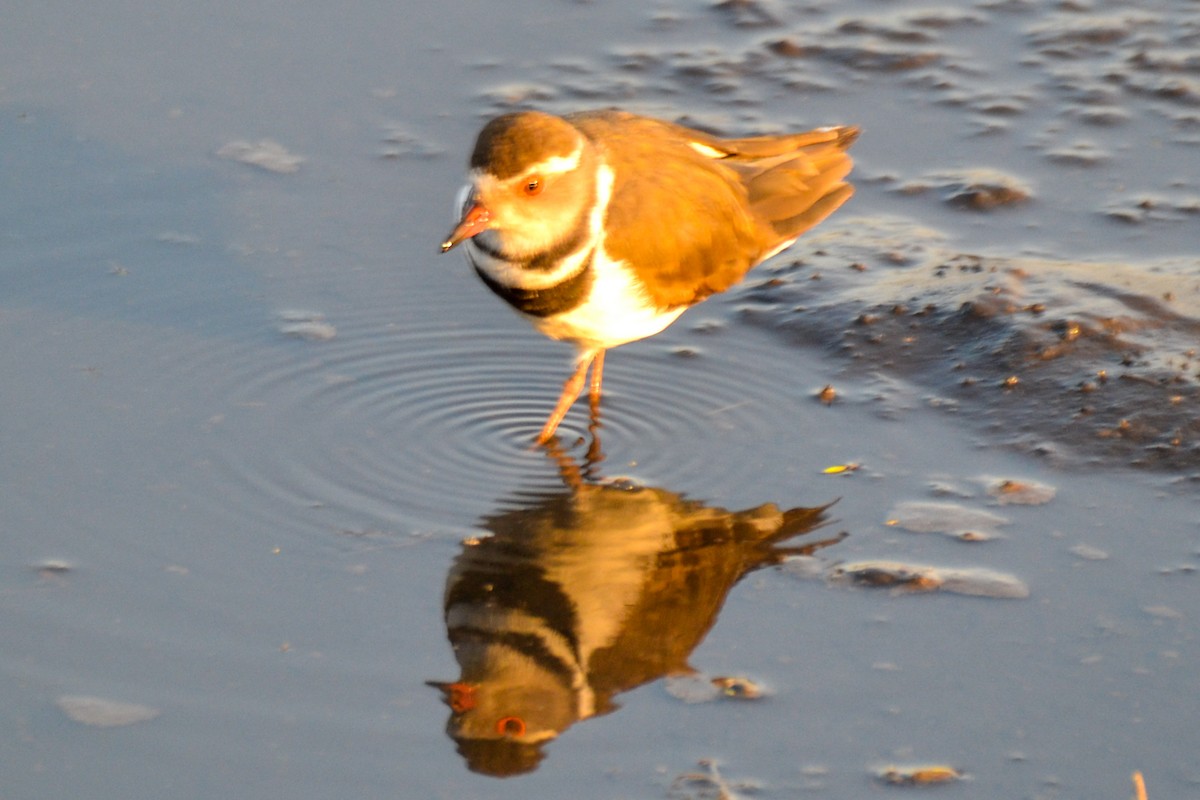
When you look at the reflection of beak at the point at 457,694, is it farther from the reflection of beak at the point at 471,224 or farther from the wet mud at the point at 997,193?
the wet mud at the point at 997,193

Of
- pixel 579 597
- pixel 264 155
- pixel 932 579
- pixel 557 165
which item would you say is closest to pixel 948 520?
pixel 932 579

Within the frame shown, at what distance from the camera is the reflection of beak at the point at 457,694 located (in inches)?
169

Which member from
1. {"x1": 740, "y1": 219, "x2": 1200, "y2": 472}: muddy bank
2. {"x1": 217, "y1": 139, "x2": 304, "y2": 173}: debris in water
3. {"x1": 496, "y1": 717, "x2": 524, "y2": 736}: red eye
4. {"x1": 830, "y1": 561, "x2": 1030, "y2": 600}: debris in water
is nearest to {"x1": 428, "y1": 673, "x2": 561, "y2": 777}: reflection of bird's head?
{"x1": 496, "y1": 717, "x2": 524, "y2": 736}: red eye

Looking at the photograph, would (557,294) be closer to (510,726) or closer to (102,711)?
(510,726)

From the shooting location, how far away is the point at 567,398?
19.0 ft

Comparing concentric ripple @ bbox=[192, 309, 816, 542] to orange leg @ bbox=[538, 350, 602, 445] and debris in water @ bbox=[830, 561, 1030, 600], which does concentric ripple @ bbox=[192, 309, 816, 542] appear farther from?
debris in water @ bbox=[830, 561, 1030, 600]

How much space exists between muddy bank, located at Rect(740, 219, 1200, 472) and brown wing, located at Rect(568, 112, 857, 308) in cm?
49

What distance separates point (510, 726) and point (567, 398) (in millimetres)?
1760

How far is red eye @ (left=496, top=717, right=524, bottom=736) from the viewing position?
4242 mm

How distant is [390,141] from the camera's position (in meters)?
7.75

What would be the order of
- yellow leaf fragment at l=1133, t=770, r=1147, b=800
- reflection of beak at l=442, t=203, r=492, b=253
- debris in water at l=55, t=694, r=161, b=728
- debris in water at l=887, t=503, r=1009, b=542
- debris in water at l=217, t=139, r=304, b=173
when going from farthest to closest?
debris in water at l=217, t=139, r=304, b=173, reflection of beak at l=442, t=203, r=492, b=253, debris in water at l=887, t=503, r=1009, b=542, debris in water at l=55, t=694, r=161, b=728, yellow leaf fragment at l=1133, t=770, r=1147, b=800

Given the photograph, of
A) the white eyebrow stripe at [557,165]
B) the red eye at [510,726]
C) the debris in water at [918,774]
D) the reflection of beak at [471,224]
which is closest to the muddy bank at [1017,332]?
the white eyebrow stripe at [557,165]

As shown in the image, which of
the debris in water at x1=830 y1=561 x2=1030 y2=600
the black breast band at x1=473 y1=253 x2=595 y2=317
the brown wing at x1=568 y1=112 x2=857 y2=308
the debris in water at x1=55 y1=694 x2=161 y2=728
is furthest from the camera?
the brown wing at x1=568 y1=112 x2=857 y2=308

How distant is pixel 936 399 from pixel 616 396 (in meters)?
1.17
